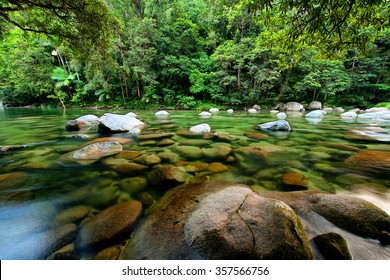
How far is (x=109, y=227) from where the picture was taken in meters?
1.56

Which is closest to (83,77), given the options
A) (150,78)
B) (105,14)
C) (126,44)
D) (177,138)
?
(126,44)

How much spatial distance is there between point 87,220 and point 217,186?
1488 mm

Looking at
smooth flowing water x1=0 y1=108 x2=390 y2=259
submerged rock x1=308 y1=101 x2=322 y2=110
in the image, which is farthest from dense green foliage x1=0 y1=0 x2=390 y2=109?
smooth flowing water x1=0 y1=108 x2=390 y2=259

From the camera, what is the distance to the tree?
433 cm

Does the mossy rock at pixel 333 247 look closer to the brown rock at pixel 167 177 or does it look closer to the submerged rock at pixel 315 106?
the brown rock at pixel 167 177

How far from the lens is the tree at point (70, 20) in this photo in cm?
433

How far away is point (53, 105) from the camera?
Result: 971 inches

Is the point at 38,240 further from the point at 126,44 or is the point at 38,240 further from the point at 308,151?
the point at 126,44

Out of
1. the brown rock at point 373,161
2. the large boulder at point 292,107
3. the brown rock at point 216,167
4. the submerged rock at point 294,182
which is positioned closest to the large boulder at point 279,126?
the brown rock at point 373,161

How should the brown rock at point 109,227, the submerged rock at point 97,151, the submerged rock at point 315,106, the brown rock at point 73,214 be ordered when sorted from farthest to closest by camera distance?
the submerged rock at point 315,106
the submerged rock at point 97,151
the brown rock at point 73,214
the brown rock at point 109,227

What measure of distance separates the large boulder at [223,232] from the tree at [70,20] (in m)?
5.36

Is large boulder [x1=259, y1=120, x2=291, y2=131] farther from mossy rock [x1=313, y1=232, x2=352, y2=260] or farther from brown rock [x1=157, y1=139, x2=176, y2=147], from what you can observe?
mossy rock [x1=313, y1=232, x2=352, y2=260]

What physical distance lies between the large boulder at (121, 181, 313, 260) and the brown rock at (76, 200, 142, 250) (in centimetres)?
12

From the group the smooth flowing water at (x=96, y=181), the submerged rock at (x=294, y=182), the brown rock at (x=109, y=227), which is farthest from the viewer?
the submerged rock at (x=294, y=182)
